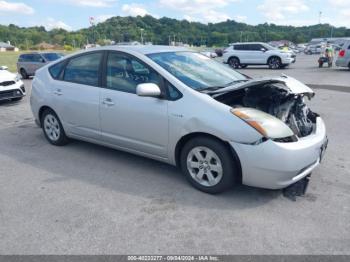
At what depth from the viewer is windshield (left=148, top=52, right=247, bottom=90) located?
401 centimetres

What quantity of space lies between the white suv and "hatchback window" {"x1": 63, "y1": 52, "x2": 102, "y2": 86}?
63.5ft

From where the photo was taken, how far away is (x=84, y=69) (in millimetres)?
4891

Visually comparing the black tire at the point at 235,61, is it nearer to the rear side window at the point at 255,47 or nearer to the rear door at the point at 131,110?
the rear side window at the point at 255,47

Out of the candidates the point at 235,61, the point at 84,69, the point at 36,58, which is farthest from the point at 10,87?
the point at 235,61

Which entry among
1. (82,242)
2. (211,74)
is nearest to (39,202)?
(82,242)

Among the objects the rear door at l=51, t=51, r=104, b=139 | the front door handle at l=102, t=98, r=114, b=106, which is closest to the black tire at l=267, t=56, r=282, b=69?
the rear door at l=51, t=51, r=104, b=139

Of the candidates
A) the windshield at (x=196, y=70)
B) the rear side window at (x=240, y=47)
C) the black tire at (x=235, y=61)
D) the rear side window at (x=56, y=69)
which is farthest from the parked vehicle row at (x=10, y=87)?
the rear side window at (x=240, y=47)

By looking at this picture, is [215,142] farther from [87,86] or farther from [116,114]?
[87,86]

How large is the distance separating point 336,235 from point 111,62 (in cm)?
338

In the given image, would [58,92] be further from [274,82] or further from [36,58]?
[36,58]

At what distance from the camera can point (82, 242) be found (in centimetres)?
288

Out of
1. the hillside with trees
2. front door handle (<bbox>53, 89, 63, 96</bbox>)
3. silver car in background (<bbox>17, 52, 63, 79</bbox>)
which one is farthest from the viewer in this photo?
the hillside with trees

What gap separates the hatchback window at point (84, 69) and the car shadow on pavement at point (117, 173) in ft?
3.75

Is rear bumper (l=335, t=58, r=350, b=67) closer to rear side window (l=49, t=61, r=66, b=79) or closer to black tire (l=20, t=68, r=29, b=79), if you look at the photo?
black tire (l=20, t=68, r=29, b=79)
